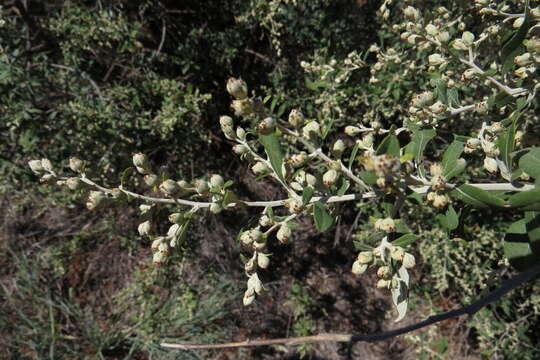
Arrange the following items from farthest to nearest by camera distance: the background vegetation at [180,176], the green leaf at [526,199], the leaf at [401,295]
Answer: the background vegetation at [180,176], the leaf at [401,295], the green leaf at [526,199]

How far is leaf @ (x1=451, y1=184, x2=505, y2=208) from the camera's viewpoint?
1066mm

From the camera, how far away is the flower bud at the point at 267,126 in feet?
3.48

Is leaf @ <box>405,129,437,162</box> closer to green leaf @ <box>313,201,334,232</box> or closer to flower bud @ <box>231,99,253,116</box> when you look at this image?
green leaf @ <box>313,201,334,232</box>

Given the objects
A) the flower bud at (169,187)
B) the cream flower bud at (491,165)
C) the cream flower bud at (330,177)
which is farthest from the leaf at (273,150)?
the cream flower bud at (491,165)

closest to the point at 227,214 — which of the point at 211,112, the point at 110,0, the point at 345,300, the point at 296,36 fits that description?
the point at 211,112

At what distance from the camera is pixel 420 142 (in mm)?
1232

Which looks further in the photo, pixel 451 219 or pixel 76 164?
pixel 76 164

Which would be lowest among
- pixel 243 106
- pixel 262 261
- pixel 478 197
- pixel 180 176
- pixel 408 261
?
pixel 180 176

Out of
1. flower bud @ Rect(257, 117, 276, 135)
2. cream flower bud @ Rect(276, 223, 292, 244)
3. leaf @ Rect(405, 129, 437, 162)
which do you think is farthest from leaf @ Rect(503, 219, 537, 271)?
flower bud @ Rect(257, 117, 276, 135)

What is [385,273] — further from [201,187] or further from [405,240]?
[201,187]

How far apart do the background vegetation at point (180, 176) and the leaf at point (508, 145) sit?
1.79 m

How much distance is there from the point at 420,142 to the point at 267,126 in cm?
57

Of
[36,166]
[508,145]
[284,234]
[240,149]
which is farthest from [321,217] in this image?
[36,166]

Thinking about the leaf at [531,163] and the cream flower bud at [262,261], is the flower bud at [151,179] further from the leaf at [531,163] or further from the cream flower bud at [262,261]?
the leaf at [531,163]
